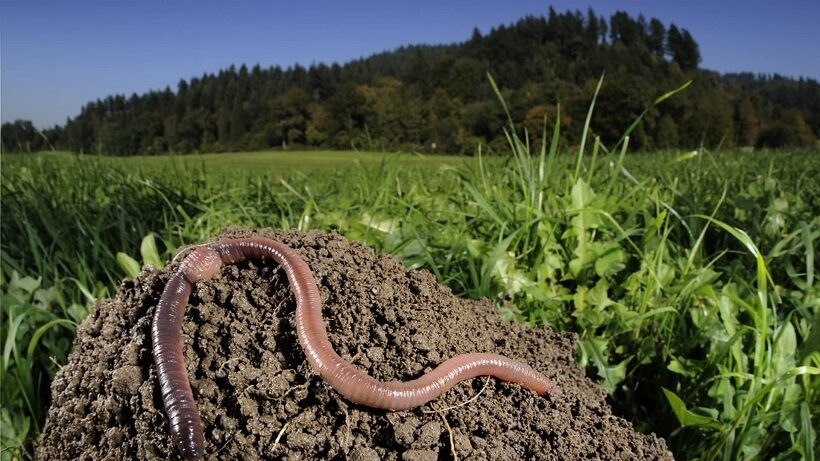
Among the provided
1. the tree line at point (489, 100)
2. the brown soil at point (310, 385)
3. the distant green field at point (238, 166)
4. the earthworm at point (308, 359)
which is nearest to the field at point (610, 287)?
the brown soil at point (310, 385)

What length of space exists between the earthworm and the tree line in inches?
1870

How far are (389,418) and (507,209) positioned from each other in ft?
7.39

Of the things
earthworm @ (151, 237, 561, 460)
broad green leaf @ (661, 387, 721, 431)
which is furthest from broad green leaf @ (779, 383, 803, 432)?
earthworm @ (151, 237, 561, 460)

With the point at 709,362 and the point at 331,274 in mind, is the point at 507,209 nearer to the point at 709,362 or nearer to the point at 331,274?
the point at 709,362

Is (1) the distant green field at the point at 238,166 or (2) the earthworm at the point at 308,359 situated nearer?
(2) the earthworm at the point at 308,359

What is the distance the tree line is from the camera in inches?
2719

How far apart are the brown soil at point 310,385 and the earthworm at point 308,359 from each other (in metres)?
0.05

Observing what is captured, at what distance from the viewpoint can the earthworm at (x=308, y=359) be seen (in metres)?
1.82

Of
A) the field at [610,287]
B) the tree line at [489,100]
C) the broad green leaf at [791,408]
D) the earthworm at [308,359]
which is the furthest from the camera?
the tree line at [489,100]

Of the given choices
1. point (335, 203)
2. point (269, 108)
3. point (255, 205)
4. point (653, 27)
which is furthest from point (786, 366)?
point (653, 27)

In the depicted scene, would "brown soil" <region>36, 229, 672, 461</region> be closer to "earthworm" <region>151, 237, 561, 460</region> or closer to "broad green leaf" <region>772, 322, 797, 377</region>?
"earthworm" <region>151, 237, 561, 460</region>

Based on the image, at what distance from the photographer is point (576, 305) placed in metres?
3.27

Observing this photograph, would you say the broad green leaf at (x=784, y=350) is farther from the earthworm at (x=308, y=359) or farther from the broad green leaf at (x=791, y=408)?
the earthworm at (x=308, y=359)

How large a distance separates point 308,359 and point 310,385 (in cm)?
9
